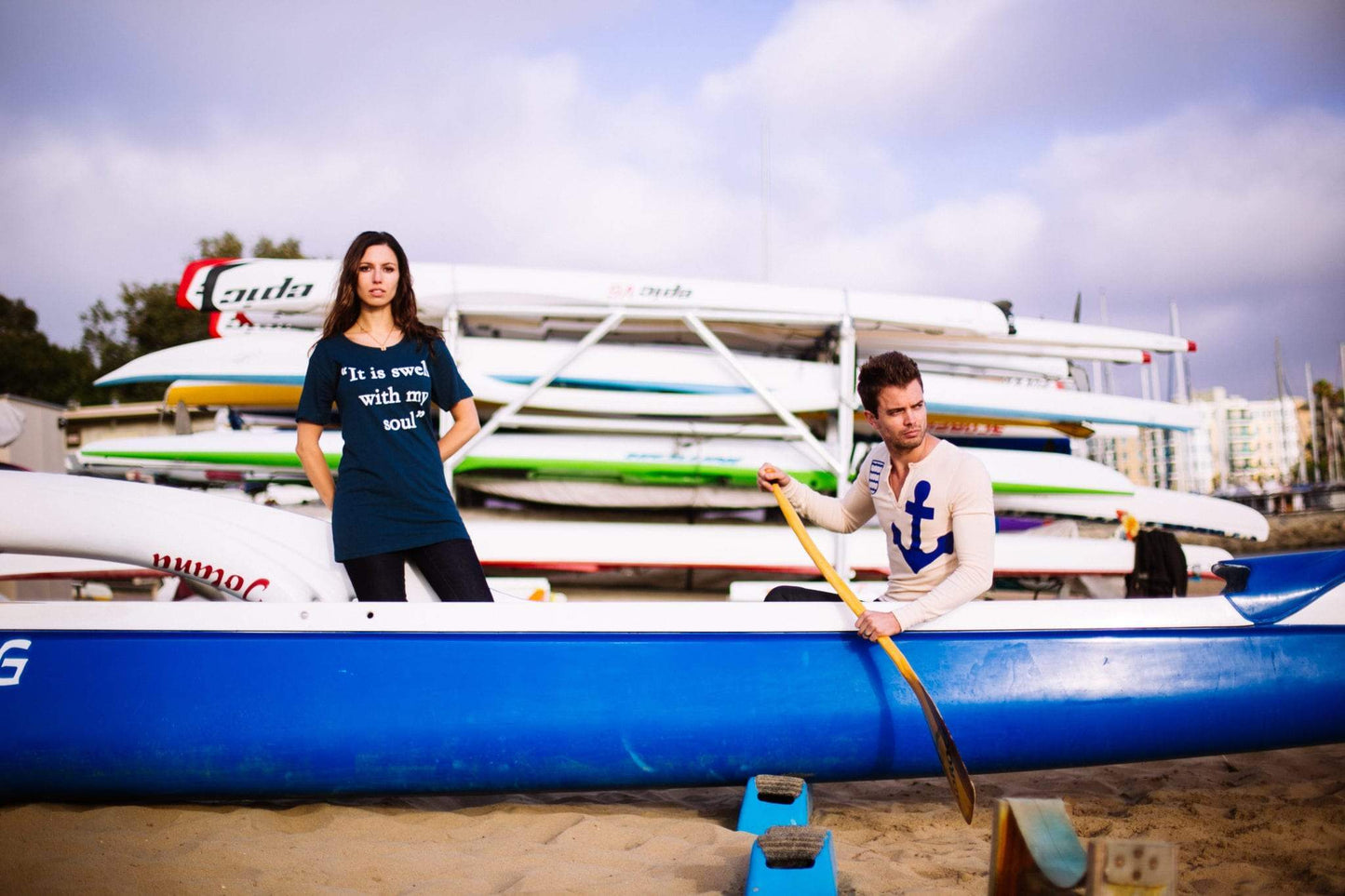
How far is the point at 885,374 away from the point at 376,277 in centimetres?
146

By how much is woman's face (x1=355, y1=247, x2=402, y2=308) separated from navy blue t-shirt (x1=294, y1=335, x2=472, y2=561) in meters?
0.14

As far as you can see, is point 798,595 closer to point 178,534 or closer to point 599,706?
point 599,706

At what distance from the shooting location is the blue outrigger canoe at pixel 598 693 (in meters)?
2.32

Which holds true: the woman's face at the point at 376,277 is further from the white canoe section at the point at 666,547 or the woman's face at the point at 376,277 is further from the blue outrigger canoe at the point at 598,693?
the white canoe section at the point at 666,547

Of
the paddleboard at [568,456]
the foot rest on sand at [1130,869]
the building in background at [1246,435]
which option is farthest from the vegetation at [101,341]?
the building in background at [1246,435]

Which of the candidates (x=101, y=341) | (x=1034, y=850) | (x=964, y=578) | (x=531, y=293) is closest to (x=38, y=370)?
(x=101, y=341)

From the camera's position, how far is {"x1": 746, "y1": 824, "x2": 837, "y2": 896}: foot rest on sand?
182 centimetres

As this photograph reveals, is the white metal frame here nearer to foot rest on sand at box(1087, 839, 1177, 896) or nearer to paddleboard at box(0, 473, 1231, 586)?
paddleboard at box(0, 473, 1231, 586)

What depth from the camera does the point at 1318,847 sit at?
224cm

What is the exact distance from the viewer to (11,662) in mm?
2318

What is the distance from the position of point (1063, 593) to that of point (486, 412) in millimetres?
4396

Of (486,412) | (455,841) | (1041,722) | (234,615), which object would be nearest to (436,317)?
(486,412)

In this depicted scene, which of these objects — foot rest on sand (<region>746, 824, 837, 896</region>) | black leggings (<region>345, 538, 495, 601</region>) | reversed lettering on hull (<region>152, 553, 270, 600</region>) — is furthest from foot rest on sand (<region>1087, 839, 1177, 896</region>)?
reversed lettering on hull (<region>152, 553, 270, 600</region>)

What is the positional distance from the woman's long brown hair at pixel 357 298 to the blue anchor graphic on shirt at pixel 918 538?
1.47 meters
